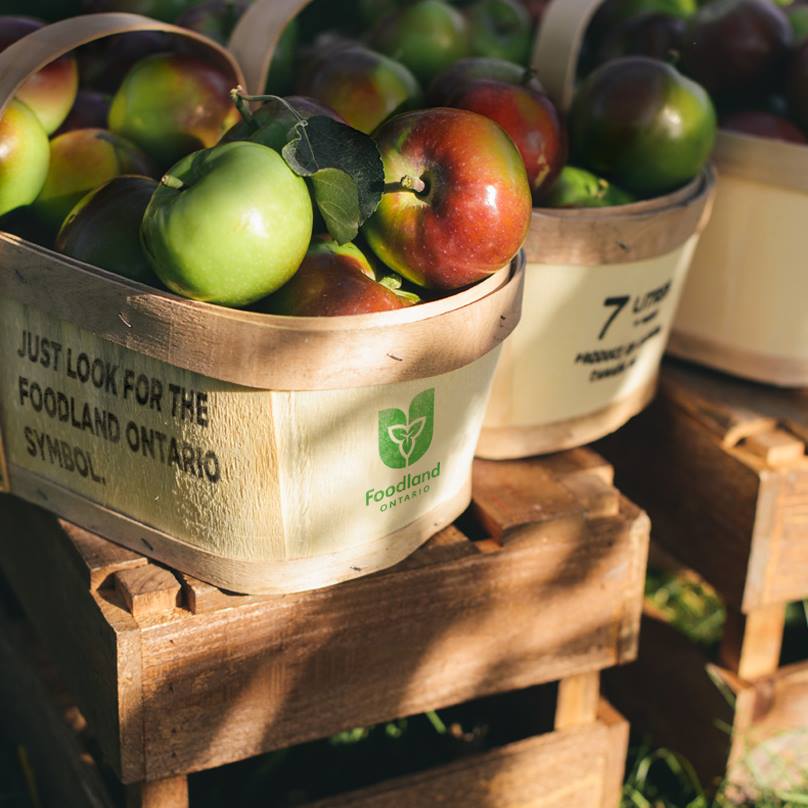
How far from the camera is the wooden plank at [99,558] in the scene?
1167 mm

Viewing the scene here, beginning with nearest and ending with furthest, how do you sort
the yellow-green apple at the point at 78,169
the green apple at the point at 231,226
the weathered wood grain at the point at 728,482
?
the green apple at the point at 231,226, the yellow-green apple at the point at 78,169, the weathered wood grain at the point at 728,482

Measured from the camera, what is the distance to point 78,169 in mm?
1271


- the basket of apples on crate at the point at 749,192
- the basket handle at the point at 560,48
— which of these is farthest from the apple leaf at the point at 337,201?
the basket of apples on crate at the point at 749,192

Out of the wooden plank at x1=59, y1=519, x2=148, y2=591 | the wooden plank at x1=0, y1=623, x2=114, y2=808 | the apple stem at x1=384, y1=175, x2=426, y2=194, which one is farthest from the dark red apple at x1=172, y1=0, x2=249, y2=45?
the wooden plank at x1=0, y1=623, x2=114, y2=808

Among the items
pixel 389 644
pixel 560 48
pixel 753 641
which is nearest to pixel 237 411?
pixel 389 644

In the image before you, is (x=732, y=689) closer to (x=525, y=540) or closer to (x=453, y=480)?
(x=525, y=540)

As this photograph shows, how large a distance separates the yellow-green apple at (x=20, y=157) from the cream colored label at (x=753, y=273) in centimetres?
90

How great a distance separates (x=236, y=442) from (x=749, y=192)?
0.88 m

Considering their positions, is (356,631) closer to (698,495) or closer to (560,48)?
(698,495)

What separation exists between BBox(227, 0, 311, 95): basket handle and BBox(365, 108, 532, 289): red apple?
357 mm

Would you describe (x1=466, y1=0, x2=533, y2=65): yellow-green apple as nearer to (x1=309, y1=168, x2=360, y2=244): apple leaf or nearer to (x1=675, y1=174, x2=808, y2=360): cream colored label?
(x1=675, y1=174, x2=808, y2=360): cream colored label

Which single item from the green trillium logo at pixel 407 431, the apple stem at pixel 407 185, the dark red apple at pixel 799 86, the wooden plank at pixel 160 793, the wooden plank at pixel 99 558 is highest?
the apple stem at pixel 407 185

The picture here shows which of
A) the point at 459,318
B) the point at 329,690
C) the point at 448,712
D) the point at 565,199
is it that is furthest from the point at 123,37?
the point at 448,712

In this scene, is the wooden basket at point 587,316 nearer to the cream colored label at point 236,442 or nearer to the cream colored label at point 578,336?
the cream colored label at point 578,336
